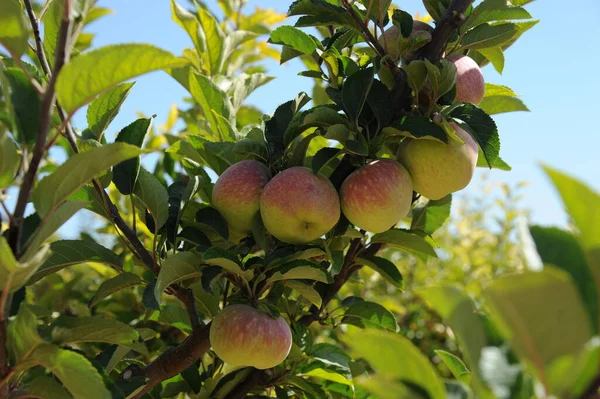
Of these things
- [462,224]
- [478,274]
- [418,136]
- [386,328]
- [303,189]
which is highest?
[418,136]

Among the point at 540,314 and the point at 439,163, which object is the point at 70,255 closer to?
the point at 439,163

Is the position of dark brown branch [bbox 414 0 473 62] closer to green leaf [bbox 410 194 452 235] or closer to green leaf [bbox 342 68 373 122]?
green leaf [bbox 342 68 373 122]

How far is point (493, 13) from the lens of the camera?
1294 mm

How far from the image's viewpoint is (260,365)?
1214 mm

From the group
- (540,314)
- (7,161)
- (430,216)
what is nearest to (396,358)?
(540,314)

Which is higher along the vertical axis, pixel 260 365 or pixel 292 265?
pixel 292 265

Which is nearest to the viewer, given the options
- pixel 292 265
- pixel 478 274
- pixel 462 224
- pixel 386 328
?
pixel 292 265

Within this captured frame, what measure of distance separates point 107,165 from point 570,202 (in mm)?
572

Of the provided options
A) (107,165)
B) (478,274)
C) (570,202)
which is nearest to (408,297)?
(478,274)

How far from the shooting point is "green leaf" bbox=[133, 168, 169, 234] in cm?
124

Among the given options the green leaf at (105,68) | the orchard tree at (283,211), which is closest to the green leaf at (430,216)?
the orchard tree at (283,211)

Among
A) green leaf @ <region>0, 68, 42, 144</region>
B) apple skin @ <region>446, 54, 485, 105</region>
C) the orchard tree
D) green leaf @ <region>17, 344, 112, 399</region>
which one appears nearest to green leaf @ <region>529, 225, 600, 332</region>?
the orchard tree

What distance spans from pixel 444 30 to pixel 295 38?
1.05 feet

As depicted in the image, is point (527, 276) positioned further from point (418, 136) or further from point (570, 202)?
point (418, 136)
